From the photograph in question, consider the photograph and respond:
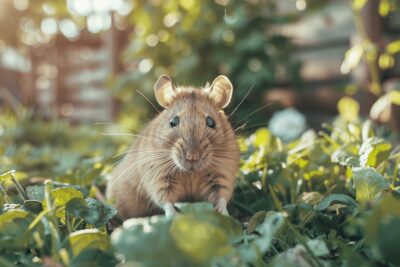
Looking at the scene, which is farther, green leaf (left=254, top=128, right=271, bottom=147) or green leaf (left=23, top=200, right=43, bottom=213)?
green leaf (left=254, top=128, right=271, bottom=147)

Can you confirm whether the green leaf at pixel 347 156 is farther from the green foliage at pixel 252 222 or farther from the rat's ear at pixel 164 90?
the rat's ear at pixel 164 90

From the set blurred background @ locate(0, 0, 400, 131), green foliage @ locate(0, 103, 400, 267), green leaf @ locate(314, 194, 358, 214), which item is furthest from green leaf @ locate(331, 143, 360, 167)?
blurred background @ locate(0, 0, 400, 131)

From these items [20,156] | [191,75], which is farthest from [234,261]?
[191,75]

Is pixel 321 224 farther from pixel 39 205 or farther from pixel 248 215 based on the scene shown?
pixel 39 205

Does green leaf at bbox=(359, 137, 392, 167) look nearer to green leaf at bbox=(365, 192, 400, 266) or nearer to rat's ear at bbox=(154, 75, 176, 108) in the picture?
green leaf at bbox=(365, 192, 400, 266)

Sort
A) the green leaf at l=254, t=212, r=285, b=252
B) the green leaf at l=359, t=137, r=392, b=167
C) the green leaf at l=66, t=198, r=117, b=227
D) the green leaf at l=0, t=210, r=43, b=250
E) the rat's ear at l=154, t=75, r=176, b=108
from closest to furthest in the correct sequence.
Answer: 1. the green leaf at l=254, t=212, r=285, b=252
2. the green leaf at l=0, t=210, r=43, b=250
3. the green leaf at l=66, t=198, r=117, b=227
4. the green leaf at l=359, t=137, r=392, b=167
5. the rat's ear at l=154, t=75, r=176, b=108

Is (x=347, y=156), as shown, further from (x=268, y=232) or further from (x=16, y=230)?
(x=16, y=230)

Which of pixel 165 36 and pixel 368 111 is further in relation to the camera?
pixel 165 36
